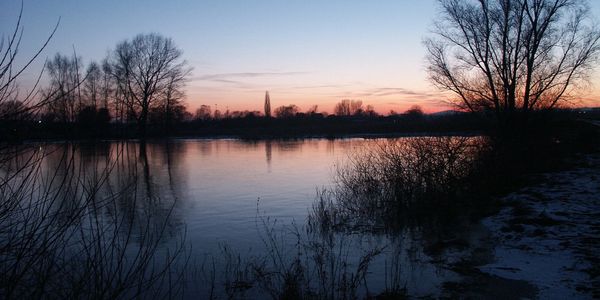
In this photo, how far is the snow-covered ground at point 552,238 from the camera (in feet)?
21.3

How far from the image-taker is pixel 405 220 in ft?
38.4

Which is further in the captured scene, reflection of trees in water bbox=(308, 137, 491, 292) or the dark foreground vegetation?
reflection of trees in water bbox=(308, 137, 491, 292)

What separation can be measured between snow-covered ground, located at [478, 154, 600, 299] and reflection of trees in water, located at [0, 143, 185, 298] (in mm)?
5213

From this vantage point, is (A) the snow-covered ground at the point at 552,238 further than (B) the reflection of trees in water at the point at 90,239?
Yes

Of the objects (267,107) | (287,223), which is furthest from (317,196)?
(267,107)

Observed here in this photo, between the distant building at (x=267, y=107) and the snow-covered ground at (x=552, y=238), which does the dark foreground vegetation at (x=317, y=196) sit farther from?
the distant building at (x=267, y=107)

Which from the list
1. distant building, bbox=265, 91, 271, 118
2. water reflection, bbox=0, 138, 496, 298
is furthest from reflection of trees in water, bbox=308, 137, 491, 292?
distant building, bbox=265, 91, 271, 118

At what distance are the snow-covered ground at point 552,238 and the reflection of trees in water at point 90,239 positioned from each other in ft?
17.1

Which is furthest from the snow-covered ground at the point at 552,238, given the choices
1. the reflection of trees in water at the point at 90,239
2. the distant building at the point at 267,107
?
the distant building at the point at 267,107

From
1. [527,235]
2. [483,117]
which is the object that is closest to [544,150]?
[483,117]

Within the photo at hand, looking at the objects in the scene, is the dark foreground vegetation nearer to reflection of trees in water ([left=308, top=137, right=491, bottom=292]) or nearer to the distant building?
reflection of trees in water ([left=308, top=137, right=491, bottom=292])

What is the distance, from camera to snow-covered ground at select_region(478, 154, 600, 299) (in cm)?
650

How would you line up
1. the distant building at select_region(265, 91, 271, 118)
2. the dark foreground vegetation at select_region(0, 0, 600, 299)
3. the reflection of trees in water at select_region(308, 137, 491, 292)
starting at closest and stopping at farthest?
the dark foreground vegetation at select_region(0, 0, 600, 299) → the reflection of trees in water at select_region(308, 137, 491, 292) → the distant building at select_region(265, 91, 271, 118)

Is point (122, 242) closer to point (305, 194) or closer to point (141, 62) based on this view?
point (305, 194)
